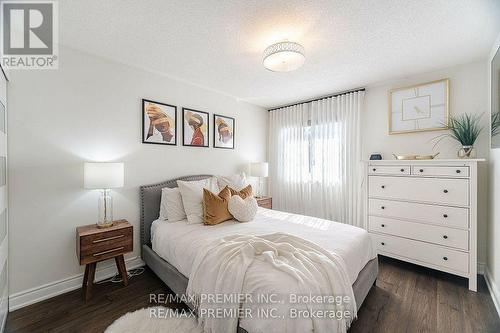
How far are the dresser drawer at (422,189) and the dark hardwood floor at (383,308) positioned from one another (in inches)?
36.7

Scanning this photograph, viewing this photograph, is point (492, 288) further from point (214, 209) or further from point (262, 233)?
point (214, 209)

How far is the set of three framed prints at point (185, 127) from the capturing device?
2.84 m

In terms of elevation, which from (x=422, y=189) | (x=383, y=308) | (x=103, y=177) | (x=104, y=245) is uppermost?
(x=103, y=177)

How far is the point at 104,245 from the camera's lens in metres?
2.12

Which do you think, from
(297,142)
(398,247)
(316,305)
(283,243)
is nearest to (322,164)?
(297,142)

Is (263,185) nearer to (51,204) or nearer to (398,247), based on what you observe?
(398,247)

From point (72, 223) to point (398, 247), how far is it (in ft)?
12.5

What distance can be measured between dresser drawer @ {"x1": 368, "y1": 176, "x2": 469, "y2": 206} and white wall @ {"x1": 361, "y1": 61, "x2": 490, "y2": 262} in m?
0.56

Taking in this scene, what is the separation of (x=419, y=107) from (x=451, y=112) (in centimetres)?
35

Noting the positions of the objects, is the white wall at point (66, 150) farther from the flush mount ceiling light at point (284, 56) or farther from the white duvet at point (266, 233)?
the flush mount ceiling light at point (284, 56)

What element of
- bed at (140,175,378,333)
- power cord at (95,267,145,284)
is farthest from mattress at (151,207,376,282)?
power cord at (95,267,145,284)

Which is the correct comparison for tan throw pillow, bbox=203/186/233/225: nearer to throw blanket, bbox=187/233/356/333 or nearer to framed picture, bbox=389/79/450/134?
throw blanket, bbox=187/233/356/333

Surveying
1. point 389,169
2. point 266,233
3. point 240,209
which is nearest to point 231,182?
point 240,209

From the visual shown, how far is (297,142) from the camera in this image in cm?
420
